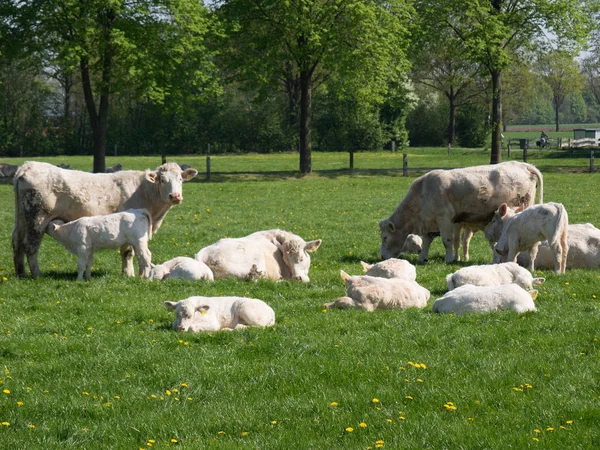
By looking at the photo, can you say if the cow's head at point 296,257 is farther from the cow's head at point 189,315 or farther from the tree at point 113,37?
the tree at point 113,37

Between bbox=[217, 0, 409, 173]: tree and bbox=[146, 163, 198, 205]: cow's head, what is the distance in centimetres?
2916

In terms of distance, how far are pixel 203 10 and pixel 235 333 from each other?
123 ft

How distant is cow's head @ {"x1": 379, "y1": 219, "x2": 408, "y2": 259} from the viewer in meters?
18.4

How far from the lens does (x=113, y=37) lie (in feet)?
138

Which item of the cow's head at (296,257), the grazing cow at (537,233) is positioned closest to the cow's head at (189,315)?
the cow's head at (296,257)

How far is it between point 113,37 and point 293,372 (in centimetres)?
3571

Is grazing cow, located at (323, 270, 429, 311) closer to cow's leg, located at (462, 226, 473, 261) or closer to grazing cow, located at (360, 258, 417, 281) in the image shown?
grazing cow, located at (360, 258, 417, 281)

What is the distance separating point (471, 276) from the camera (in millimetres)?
12961

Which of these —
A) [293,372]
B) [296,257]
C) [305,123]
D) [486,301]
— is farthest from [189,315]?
[305,123]

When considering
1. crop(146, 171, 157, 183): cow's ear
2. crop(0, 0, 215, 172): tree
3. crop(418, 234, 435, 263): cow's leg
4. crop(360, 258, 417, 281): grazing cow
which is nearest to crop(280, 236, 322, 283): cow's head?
crop(360, 258, 417, 281): grazing cow

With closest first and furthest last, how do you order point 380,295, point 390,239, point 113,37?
point 380,295 → point 390,239 → point 113,37

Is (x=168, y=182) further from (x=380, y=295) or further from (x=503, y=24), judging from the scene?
(x=503, y=24)

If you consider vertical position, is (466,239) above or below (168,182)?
below

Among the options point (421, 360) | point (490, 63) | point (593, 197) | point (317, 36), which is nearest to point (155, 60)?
point (317, 36)
